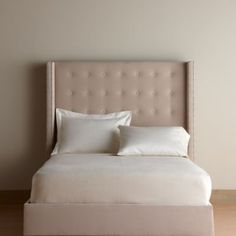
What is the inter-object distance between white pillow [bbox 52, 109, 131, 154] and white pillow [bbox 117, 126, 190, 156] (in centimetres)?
14

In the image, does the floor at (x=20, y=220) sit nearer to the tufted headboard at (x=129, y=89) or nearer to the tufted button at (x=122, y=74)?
the tufted headboard at (x=129, y=89)

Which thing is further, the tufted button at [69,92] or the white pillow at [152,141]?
the tufted button at [69,92]

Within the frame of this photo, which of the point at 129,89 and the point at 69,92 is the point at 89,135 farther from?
the point at 129,89

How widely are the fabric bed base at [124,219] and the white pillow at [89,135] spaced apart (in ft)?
3.76

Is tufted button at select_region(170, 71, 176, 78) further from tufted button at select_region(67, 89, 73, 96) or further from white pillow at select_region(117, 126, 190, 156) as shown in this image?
tufted button at select_region(67, 89, 73, 96)

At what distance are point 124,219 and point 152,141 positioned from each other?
3.66 ft

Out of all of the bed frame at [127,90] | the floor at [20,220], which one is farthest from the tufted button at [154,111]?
the floor at [20,220]

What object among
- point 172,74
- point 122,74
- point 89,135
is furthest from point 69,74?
point 172,74

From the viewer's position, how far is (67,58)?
17.1 feet

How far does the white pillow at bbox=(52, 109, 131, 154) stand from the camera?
188 inches

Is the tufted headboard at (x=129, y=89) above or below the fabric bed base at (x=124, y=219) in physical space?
above

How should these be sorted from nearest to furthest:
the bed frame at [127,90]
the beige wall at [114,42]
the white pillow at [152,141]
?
the white pillow at [152,141] → the bed frame at [127,90] → the beige wall at [114,42]

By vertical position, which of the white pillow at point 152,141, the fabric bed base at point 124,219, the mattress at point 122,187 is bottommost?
the fabric bed base at point 124,219

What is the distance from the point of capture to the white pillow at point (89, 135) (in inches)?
188
